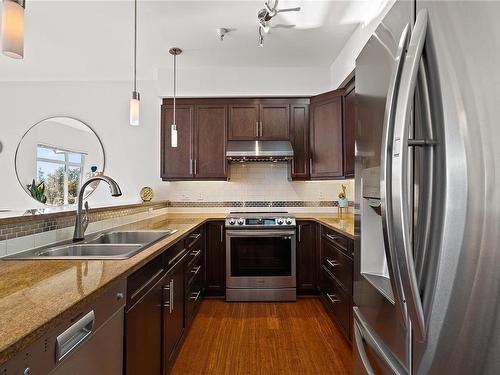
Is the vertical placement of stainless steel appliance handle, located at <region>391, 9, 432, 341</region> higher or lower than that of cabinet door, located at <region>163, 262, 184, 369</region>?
higher

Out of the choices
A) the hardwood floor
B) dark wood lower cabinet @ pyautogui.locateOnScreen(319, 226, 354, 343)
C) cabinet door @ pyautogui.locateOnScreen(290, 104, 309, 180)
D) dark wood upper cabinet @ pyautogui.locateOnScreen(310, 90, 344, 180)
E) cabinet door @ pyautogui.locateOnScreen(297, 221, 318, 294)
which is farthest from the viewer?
cabinet door @ pyautogui.locateOnScreen(290, 104, 309, 180)

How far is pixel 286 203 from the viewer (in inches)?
156

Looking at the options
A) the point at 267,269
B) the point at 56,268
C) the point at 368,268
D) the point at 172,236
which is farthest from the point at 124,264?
the point at 267,269

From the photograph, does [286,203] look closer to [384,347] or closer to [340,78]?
[340,78]

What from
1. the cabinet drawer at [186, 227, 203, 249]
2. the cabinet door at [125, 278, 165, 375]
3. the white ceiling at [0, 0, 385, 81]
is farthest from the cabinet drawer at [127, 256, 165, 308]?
the white ceiling at [0, 0, 385, 81]

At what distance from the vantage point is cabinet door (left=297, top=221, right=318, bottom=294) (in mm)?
3346

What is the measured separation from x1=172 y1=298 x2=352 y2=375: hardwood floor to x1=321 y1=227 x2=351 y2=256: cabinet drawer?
75cm

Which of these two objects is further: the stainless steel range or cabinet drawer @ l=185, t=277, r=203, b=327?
the stainless steel range

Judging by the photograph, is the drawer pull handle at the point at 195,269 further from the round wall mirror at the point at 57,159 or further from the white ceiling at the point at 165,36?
the white ceiling at the point at 165,36

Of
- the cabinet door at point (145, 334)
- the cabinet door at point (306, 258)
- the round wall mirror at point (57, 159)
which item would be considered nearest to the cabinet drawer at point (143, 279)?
the cabinet door at point (145, 334)

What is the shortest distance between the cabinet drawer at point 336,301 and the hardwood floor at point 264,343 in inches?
5.1

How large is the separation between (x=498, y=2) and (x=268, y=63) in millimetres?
3327

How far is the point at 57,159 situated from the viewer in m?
4.01

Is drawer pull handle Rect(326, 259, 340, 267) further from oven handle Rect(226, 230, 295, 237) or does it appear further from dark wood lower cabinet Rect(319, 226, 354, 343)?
oven handle Rect(226, 230, 295, 237)
